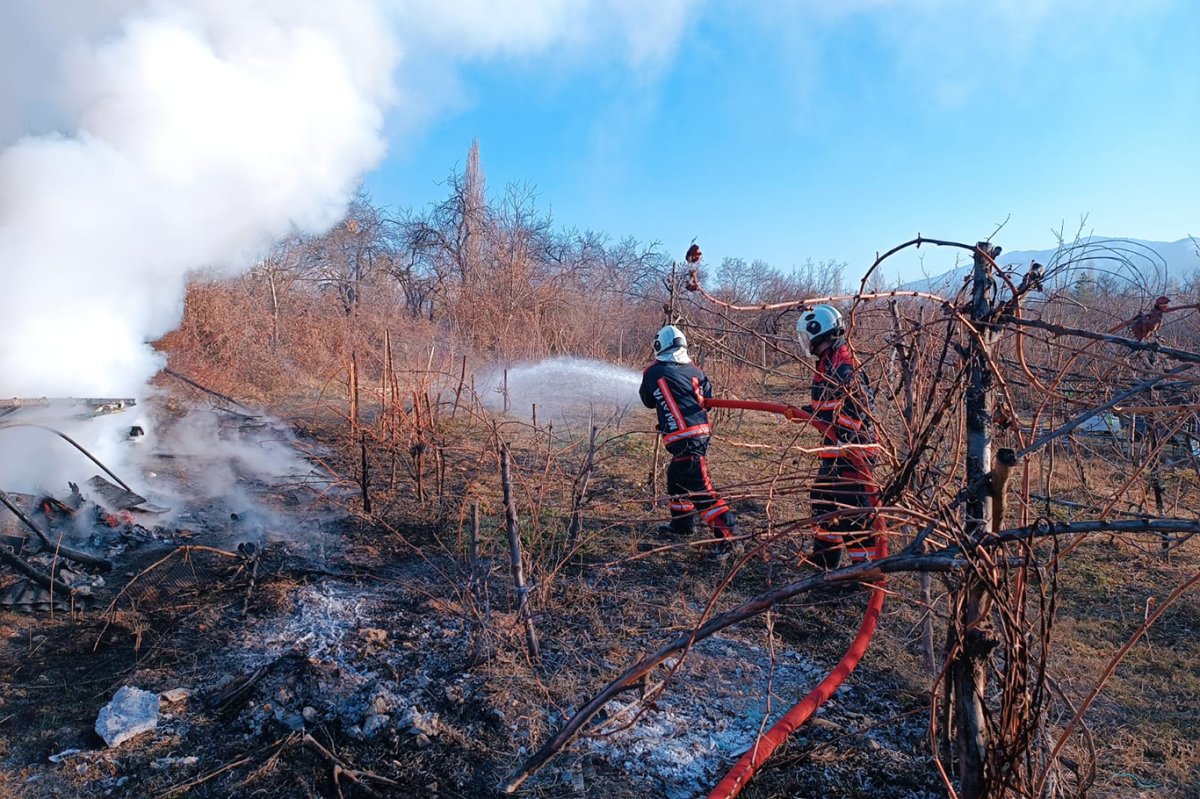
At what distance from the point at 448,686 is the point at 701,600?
201 cm

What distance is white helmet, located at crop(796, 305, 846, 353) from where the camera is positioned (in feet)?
16.1

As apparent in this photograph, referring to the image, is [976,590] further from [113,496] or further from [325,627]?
[113,496]

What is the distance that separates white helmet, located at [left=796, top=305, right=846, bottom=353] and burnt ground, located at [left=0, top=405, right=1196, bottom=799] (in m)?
1.99

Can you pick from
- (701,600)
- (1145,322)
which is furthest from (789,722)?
(701,600)

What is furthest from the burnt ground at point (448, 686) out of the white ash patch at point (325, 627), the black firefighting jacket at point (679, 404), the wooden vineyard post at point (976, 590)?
the black firefighting jacket at point (679, 404)

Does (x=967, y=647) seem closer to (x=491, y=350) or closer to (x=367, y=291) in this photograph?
(x=491, y=350)

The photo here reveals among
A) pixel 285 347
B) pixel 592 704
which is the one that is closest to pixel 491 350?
pixel 285 347

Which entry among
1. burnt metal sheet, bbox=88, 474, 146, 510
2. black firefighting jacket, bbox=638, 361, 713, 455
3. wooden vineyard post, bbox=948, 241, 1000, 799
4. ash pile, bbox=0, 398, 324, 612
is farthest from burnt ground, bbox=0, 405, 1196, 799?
black firefighting jacket, bbox=638, 361, 713, 455

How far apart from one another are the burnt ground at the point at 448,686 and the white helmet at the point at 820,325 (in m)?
1.99

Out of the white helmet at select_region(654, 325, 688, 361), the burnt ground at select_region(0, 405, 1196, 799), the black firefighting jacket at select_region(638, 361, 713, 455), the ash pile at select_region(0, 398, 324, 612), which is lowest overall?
the burnt ground at select_region(0, 405, 1196, 799)

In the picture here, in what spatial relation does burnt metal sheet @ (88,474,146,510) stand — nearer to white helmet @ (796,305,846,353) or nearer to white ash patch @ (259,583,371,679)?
white ash patch @ (259,583,371,679)

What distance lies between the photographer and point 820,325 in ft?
16.2

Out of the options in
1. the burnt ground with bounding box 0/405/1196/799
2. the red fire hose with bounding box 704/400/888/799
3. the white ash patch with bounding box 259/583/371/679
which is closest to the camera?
the red fire hose with bounding box 704/400/888/799

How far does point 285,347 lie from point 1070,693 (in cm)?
1537
